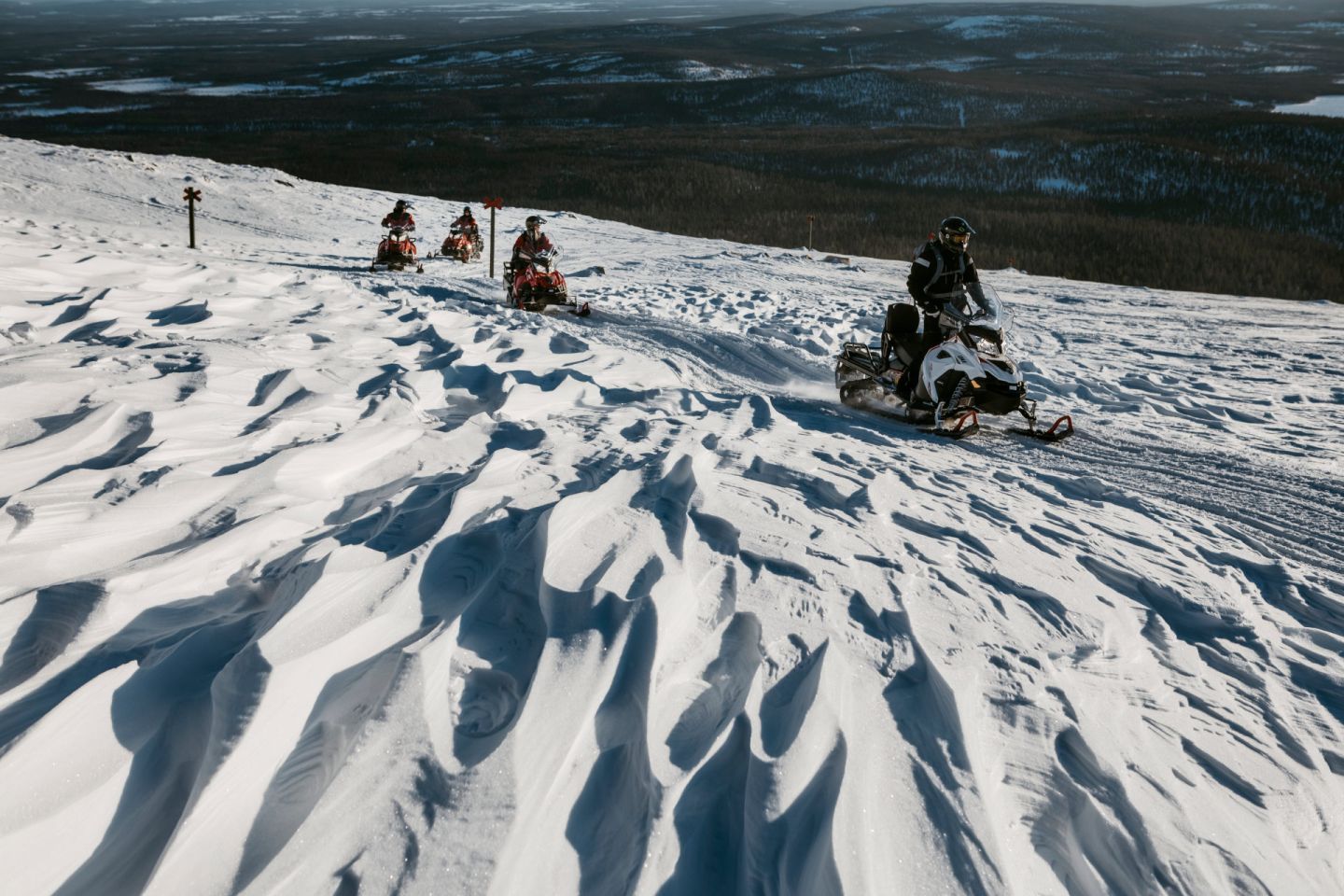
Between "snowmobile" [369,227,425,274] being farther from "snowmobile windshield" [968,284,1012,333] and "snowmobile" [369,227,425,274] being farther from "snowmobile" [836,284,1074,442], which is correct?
"snowmobile windshield" [968,284,1012,333]

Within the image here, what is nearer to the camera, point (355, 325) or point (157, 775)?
point (157, 775)

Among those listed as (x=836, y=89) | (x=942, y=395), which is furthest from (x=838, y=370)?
(x=836, y=89)

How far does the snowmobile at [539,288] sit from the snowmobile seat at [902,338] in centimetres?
450

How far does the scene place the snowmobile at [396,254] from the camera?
1466 centimetres

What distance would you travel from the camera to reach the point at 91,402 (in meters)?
4.52

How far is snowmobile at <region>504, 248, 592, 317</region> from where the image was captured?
36.4 feet

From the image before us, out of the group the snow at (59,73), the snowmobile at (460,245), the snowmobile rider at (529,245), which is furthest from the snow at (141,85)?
the snowmobile rider at (529,245)

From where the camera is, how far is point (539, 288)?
11219 millimetres

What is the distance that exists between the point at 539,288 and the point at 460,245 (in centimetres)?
627

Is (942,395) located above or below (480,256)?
above

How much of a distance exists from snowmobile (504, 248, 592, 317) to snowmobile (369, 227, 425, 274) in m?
3.61

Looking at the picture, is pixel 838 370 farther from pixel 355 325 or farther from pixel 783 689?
pixel 783 689

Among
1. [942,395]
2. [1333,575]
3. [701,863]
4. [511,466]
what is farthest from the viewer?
[942,395]

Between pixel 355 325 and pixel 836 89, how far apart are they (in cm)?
7316
